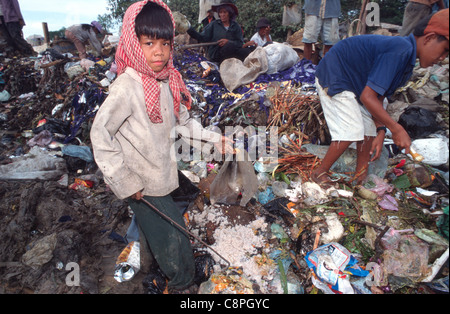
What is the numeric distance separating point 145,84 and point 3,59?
8906mm

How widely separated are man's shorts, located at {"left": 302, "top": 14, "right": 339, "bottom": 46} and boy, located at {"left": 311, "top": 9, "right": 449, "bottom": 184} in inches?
129

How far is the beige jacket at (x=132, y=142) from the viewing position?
1579 mm

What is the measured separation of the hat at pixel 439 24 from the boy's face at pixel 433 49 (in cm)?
5

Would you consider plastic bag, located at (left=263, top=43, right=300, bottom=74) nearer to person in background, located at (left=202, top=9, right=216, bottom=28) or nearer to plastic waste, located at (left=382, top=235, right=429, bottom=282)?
person in background, located at (left=202, top=9, right=216, bottom=28)

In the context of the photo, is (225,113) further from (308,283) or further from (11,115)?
(11,115)

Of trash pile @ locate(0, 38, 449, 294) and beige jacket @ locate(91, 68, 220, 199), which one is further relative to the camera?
trash pile @ locate(0, 38, 449, 294)

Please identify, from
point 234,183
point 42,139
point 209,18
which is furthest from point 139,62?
point 209,18

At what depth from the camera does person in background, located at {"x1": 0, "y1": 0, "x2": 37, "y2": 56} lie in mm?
7720

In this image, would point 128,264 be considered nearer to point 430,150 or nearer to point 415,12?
point 430,150

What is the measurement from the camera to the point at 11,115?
589cm

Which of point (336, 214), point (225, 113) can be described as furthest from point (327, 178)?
point (225, 113)

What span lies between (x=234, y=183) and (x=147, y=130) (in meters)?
1.35

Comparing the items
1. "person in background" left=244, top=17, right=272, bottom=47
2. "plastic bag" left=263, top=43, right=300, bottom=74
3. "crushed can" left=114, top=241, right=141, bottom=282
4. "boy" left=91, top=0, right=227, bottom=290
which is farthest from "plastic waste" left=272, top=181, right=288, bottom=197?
"person in background" left=244, top=17, right=272, bottom=47

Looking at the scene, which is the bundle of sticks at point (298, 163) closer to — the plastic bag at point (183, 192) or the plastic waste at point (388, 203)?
the plastic waste at point (388, 203)
